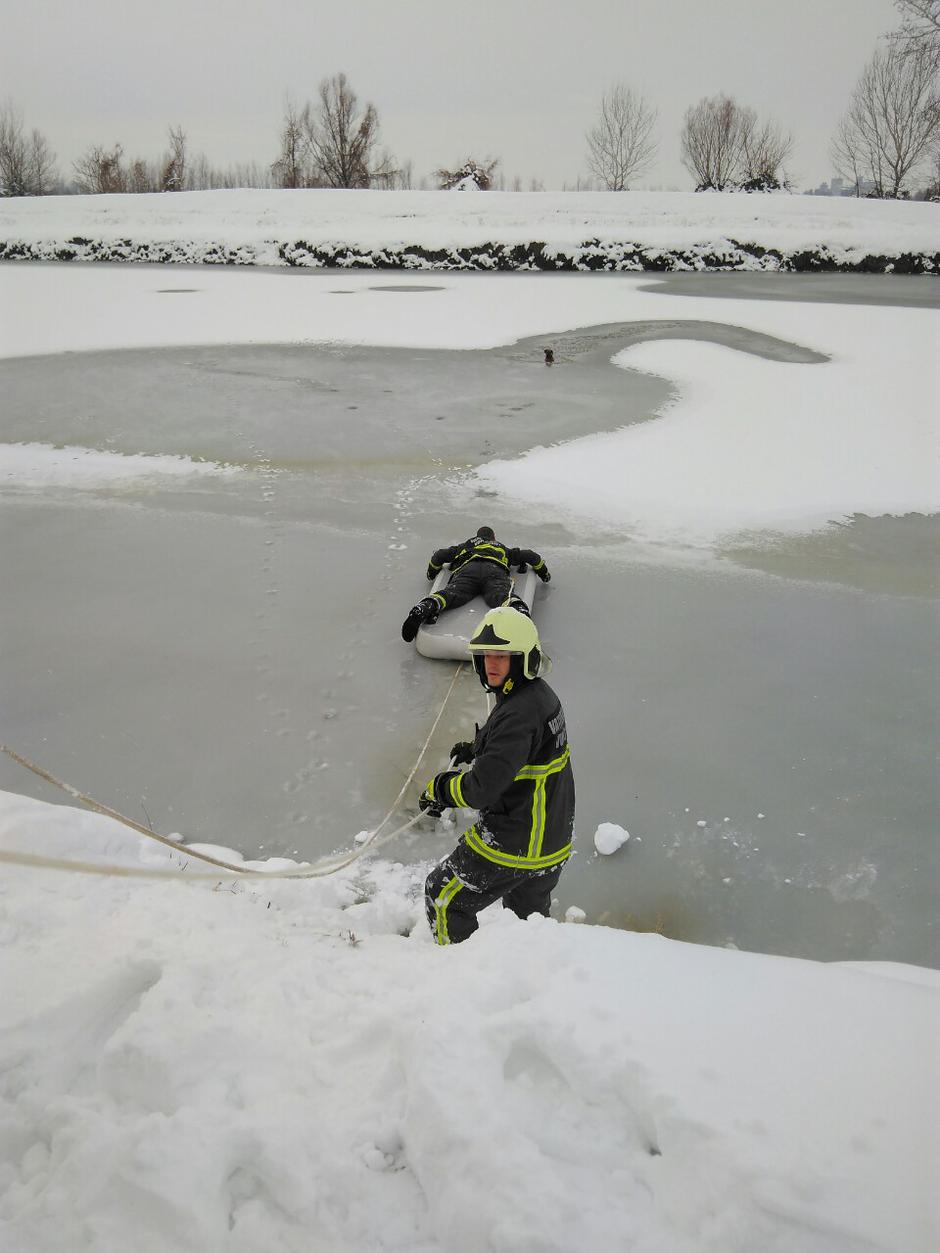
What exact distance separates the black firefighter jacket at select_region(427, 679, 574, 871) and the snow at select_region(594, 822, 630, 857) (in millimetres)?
666

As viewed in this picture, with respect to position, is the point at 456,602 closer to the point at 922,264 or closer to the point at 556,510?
the point at 556,510

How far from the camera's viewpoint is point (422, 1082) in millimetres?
1776

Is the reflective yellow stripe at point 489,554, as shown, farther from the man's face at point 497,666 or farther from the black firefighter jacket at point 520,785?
the man's face at point 497,666

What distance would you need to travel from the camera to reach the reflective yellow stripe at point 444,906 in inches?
109

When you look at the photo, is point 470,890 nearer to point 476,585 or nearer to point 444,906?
point 444,906

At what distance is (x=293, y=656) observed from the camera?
15.6 feet

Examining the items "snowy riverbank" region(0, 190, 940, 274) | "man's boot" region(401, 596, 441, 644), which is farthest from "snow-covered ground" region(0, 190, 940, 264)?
"man's boot" region(401, 596, 441, 644)

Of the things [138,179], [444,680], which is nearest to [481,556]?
[444,680]

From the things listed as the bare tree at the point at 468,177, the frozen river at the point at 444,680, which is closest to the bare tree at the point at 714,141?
the bare tree at the point at 468,177

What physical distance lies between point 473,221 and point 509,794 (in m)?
23.9

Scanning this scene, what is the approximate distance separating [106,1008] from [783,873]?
2.45 m

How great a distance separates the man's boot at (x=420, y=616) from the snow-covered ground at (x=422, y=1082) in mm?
1906

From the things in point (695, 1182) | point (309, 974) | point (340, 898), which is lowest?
point (340, 898)

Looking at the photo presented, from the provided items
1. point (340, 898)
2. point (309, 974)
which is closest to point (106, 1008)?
point (309, 974)
